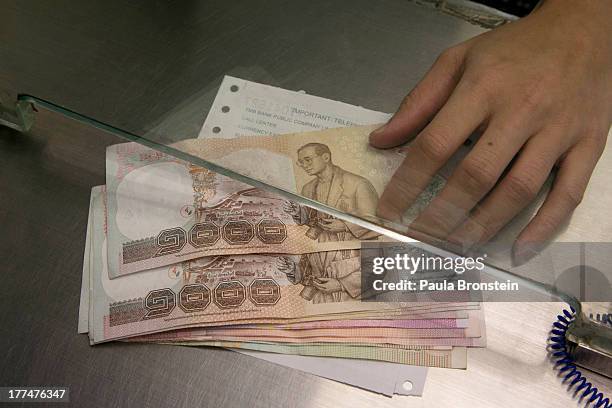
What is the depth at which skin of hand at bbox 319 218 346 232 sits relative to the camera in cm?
70

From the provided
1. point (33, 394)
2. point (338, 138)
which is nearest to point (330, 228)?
point (338, 138)

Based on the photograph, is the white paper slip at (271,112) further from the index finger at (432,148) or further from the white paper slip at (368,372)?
the white paper slip at (368,372)

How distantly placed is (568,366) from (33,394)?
0.57m

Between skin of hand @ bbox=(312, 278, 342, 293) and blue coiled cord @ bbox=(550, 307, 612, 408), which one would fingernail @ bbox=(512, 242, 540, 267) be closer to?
blue coiled cord @ bbox=(550, 307, 612, 408)

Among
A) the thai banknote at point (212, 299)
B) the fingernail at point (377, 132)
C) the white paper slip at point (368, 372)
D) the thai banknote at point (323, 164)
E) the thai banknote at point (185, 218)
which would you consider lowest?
the white paper slip at point (368, 372)

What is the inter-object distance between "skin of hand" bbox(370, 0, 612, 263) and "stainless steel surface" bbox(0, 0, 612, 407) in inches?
3.4

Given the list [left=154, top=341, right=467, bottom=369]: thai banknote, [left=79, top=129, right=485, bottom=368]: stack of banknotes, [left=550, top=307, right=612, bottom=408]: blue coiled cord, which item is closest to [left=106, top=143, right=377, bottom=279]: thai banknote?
[left=79, top=129, right=485, bottom=368]: stack of banknotes

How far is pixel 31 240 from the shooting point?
729mm

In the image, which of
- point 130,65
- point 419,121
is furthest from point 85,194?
point 419,121

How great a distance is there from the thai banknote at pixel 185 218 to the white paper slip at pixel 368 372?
127 millimetres

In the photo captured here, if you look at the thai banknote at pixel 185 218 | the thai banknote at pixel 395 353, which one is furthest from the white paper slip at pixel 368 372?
the thai banknote at pixel 185 218

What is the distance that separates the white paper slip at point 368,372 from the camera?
65 cm

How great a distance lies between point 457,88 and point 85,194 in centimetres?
47

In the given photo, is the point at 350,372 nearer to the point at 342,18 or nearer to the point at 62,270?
the point at 62,270
